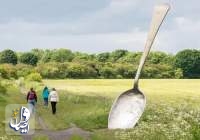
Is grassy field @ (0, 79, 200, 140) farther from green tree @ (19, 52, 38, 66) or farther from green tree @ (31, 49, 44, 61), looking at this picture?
green tree @ (31, 49, 44, 61)

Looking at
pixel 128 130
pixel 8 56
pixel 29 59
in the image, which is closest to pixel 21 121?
pixel 128 130

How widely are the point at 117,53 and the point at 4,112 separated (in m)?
95.4

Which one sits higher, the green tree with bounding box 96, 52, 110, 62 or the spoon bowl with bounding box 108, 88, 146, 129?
the green tree with bounding box 96, 52, 110, 62

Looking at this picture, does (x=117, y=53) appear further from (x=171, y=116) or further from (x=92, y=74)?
(x=171, y=116)

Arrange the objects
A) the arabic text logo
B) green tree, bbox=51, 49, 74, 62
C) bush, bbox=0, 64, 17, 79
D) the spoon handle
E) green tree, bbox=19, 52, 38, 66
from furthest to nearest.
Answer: green tree, bbox=19, 52, 38, 66 → green tree, bbox=51, 49, 74, 62 → bush, bbox=0, 64, 17, 79 → the spoon handle → the arabic text logo

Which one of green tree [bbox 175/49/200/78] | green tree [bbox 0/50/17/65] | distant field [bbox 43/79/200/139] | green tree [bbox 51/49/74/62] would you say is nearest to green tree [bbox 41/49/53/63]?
green tree [bbox 51/49/74/62]

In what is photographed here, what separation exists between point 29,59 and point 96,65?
29717mm

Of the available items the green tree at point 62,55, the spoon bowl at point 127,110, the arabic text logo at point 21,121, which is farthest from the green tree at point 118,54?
the spoon bowl at point 127,110

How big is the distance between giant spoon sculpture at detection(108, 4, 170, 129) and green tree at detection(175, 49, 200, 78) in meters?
76.2

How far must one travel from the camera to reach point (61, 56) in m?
118

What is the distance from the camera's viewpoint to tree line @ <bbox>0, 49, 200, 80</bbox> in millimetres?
92250

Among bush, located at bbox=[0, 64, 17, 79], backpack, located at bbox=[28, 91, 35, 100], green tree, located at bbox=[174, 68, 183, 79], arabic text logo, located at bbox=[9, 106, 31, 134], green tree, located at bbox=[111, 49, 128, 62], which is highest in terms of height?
green tree, located at bbox=[111, 49, 128, 62]

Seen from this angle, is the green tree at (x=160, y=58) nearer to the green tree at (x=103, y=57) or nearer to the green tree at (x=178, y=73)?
the green tree at (x=178, y=73)

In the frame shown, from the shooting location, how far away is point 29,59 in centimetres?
12375
